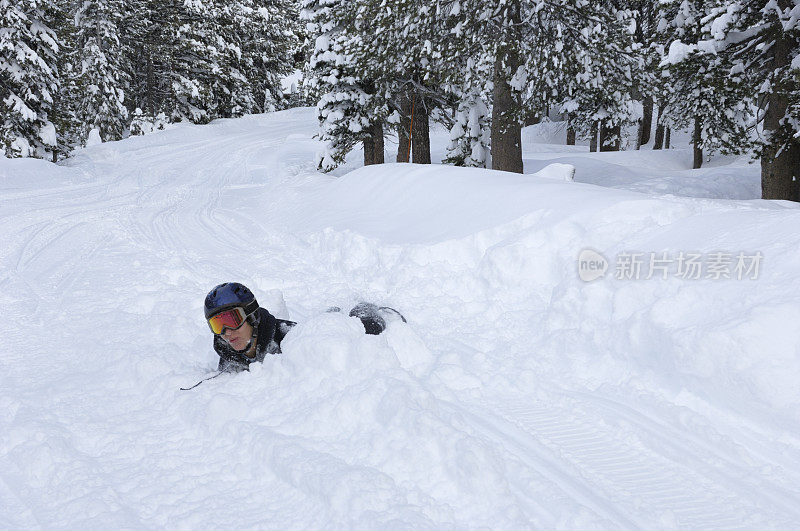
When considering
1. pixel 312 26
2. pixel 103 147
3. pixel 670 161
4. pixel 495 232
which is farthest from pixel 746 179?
pixel 103 147

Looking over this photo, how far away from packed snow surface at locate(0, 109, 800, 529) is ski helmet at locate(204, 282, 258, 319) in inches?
19.8

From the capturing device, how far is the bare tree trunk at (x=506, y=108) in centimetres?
1068

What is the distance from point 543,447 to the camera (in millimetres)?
3500

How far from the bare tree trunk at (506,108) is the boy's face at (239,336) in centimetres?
801

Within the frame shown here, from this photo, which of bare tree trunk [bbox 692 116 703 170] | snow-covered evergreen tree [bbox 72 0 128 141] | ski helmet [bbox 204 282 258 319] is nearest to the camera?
ski helmet [bbox 204 282 258 319]

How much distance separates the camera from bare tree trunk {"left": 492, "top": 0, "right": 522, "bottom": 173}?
1068cm

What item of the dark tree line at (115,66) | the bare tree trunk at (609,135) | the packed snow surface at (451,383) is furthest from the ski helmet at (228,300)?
the bare tree trunk at (609,135)

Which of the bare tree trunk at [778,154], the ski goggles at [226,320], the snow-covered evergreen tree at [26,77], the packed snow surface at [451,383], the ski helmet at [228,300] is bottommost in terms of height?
the packed snow surface at [451,383]

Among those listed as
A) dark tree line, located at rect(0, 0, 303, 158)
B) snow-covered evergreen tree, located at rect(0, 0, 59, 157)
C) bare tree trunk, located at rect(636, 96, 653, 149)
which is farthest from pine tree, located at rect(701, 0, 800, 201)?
snow-covered evergreen tree, located at rect(0, 0, 59, 157)

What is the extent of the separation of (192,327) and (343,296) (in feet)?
6.34

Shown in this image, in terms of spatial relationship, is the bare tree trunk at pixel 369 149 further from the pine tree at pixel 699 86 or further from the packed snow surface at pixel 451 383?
the packed snow surface at pixel 451 383

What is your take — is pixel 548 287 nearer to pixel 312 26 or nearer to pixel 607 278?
pixel 607 278

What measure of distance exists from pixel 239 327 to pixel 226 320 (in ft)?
0.39

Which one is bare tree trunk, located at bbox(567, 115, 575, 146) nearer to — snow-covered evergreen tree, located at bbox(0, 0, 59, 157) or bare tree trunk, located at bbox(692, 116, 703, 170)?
bare tree trunk, located at bbox(692, 116, 703, 170)
